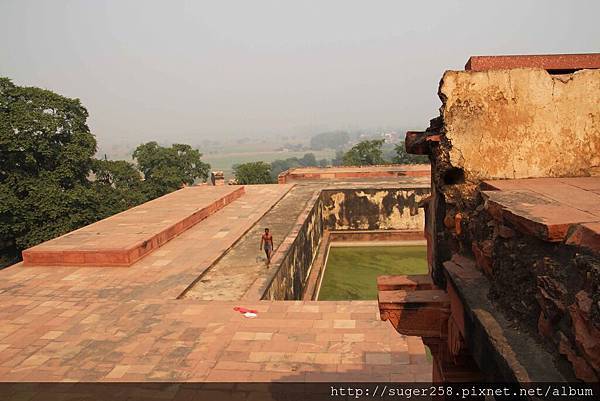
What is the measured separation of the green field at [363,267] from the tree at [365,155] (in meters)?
18.9

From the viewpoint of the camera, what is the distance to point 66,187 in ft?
56.7

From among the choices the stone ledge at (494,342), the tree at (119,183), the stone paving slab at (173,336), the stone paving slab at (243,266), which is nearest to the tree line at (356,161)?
the tree at (119,183)

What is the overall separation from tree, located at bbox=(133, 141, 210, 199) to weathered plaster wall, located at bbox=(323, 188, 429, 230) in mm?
11154

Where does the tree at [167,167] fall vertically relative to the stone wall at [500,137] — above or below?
below

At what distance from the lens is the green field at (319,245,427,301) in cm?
1112

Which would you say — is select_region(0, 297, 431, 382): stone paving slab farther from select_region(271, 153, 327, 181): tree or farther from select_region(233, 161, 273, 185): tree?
select_region(271, 153, 327, 181): tree

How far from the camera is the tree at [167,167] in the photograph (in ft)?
78.4

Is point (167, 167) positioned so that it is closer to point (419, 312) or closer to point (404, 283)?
point (404, 283)

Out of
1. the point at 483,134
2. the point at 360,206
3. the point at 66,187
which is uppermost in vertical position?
the point at 483,134

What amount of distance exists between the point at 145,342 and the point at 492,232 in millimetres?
5056

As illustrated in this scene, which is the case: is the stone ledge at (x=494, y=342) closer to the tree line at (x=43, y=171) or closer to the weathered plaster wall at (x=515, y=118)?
the weathered plaster wall at (x=515, y=118)

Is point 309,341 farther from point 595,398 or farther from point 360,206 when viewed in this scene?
point 360,206

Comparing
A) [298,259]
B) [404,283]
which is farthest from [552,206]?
[298,259]

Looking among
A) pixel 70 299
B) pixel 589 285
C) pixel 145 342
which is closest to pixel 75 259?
pixel 70 299
